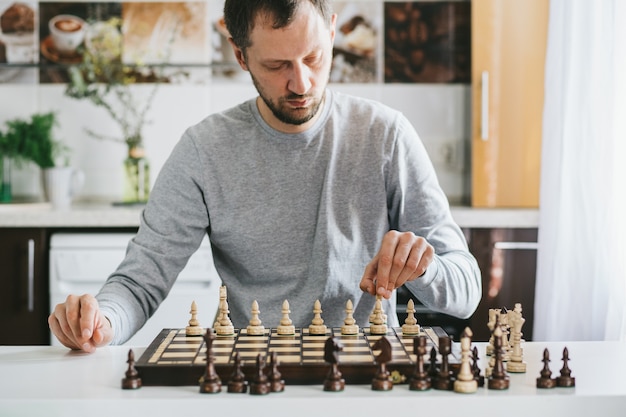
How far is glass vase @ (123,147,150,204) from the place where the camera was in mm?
3873

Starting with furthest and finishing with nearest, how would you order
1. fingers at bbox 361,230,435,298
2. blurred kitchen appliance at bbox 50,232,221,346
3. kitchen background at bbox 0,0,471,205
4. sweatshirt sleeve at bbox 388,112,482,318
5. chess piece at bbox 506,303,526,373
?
kitchen background at bbox 0,0,471,205 < blurred kitchen appliance at bbox 50,232,221,346 < sweatshirt sleeve at bbox 388,112,482,318 < fingers at bbox 361,230,435,298 < chess piece at bbox 506,303,526,373

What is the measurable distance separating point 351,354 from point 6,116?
307 cm

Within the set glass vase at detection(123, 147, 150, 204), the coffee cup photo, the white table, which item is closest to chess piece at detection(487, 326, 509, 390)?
the white table

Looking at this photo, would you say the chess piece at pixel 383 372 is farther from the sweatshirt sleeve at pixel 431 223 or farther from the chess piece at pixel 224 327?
the sweatshirt sleeve at pixel 431 223

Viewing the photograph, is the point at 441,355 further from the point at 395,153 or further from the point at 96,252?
the point at 96,252

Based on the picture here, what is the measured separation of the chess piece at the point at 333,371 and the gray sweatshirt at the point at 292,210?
73cm

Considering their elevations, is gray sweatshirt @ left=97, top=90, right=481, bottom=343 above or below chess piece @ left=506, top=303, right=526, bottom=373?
above

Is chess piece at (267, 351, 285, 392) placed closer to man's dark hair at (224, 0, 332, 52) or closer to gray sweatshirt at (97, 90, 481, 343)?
gray sweatshirt at (97, 90, 481, 343)

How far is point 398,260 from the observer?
5.16ft

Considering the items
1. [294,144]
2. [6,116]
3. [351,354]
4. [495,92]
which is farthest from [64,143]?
[351,354]

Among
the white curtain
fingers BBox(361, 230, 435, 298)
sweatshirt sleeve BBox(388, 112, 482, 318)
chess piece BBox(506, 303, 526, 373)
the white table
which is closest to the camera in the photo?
the white table

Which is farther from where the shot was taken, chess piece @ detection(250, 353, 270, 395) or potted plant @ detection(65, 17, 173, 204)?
potted plant @ detection(65, 17, 173, 204)

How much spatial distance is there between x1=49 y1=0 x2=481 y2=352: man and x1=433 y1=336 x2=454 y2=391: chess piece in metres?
0.61

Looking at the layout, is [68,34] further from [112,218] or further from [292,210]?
[292,210]
